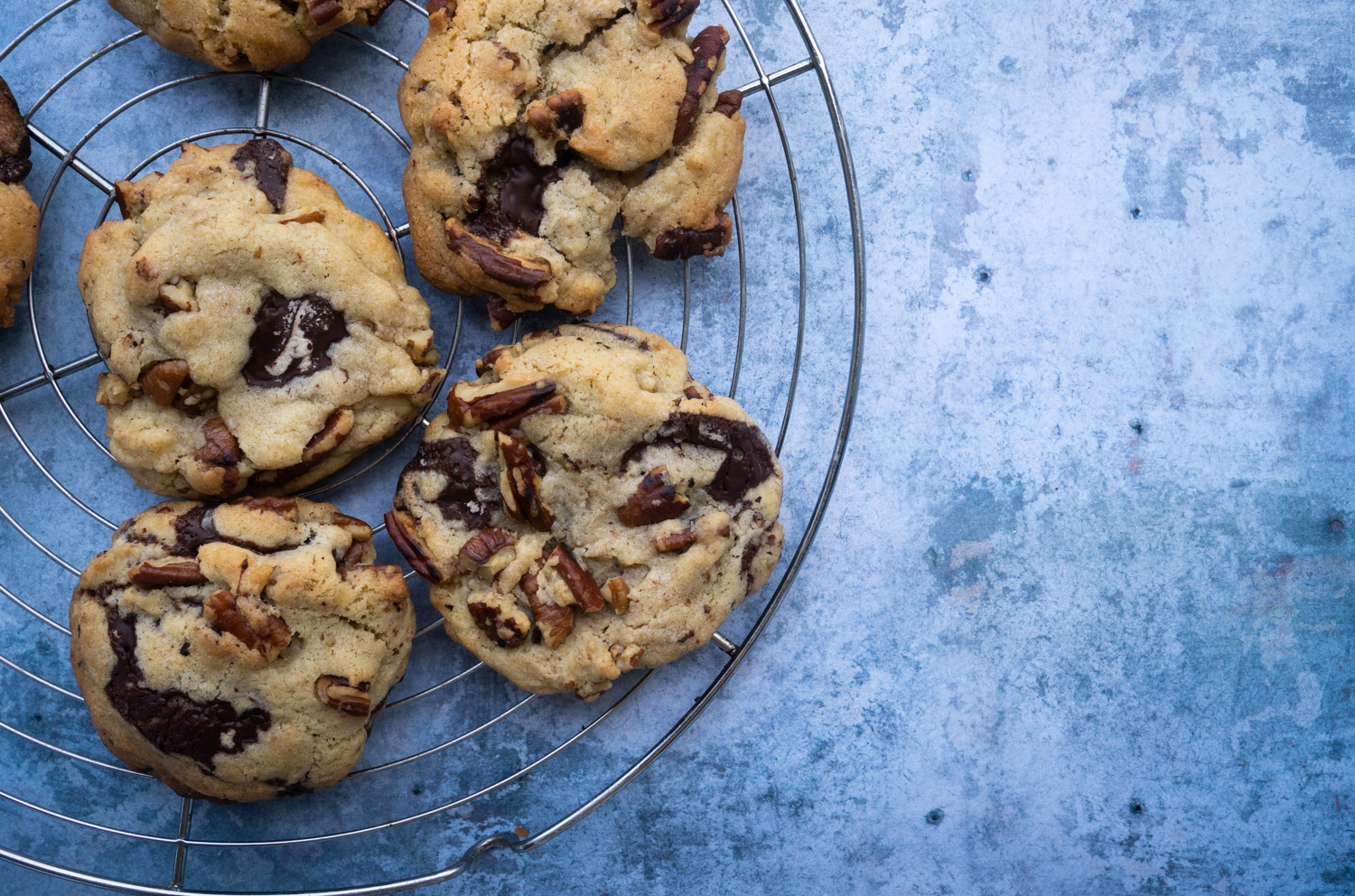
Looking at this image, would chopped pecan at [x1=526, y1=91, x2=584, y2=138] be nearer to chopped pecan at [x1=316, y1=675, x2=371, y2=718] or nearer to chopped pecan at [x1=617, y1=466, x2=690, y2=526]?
chopped pecan at [x1=617, y1=466, x2=690, y2=526]

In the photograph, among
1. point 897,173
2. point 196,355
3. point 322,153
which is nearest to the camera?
point 196,355

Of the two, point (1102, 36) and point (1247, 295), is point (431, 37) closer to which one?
point (1102, 36)

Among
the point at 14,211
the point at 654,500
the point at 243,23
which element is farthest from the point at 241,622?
the point at 243,23

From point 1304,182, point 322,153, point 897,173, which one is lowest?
point 322,153

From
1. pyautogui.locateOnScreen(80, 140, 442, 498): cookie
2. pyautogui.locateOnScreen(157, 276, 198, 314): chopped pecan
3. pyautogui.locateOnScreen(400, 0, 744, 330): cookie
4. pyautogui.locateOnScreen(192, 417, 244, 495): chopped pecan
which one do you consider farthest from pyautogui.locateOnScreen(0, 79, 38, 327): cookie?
pyautogui.locateOnScreen(400, 0, 744, 330): cookie

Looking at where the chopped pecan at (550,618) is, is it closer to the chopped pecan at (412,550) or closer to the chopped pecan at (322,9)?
the chopped pecan at (412,550)

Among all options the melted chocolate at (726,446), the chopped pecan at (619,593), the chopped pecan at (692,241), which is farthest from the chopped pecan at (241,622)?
the chopped pecan at (692,241)

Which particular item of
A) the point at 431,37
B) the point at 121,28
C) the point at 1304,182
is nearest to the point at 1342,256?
the point at 1304,182
